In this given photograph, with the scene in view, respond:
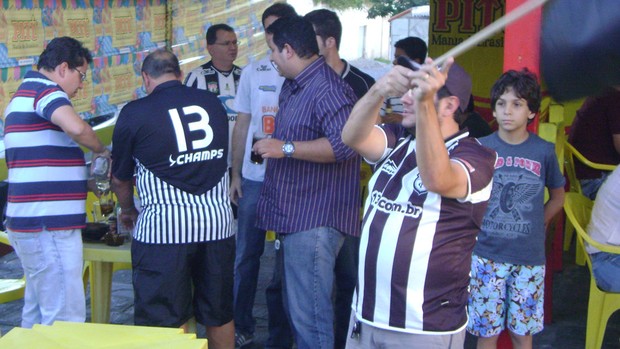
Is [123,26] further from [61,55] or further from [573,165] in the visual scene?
[573,165]

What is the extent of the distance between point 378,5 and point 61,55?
2634 centimetres

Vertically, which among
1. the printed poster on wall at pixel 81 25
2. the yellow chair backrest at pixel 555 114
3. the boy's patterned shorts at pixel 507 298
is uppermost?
the printed poster on wall at pixel 81 25

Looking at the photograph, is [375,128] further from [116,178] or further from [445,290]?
[116,178]

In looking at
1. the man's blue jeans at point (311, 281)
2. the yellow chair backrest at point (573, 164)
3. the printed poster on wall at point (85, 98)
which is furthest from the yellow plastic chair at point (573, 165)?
the printed poster on wall at point (85, 98)

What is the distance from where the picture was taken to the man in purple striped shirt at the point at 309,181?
3656 mm

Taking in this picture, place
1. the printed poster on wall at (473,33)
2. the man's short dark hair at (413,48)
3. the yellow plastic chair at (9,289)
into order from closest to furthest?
the yellow plastic chair at (9,289) < the man's short dark hair at (413,48) < the printed poster on wall at (473,33)

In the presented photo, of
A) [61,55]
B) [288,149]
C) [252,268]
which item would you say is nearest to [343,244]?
[288,149]

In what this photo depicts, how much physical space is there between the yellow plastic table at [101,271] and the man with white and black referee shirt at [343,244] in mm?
1053

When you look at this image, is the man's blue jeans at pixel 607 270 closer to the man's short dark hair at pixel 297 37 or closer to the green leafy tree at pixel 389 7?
the man's short dark hair at pixel 297 37

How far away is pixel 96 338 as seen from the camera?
8.41ft

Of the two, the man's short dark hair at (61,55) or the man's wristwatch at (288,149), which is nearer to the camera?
the man's wristwatch at (288,149)

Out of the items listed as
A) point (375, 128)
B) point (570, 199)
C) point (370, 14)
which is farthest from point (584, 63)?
point (370, 14)

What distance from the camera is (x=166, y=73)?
3.79 m

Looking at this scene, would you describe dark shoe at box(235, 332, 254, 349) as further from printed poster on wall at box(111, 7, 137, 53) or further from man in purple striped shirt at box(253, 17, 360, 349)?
printed poster on wall at box(111, 7, 137, 53)
